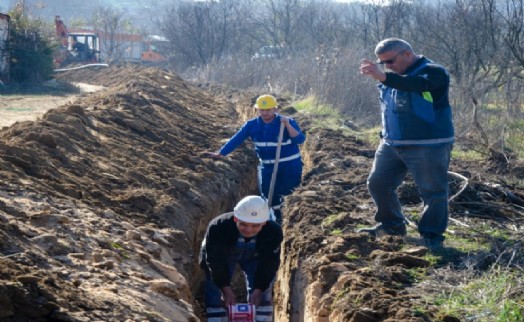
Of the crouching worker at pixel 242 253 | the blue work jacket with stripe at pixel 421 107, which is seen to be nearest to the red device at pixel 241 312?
the crouching worker at pixel 242 253

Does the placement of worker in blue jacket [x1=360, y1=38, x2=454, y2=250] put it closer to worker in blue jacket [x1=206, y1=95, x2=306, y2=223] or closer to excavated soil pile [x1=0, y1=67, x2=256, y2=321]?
excavated soil pile [x1=0, y1=67, x2=256, y2=321]

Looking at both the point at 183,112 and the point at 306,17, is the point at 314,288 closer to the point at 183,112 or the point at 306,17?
the point at 183,112

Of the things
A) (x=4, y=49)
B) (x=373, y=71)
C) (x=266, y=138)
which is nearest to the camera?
(x=373, y=71)

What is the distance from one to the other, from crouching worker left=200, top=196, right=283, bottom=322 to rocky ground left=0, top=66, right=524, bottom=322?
28 cm

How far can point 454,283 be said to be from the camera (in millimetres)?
5594

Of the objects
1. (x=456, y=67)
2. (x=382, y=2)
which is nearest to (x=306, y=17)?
(x=382, y=2)

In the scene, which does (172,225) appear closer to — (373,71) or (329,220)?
(329,220)

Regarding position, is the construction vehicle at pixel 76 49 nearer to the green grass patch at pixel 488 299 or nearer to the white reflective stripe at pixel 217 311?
the white reflective stripe at pixel 217 311

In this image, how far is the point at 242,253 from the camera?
6.98 metres

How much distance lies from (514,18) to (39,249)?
10.9 metres

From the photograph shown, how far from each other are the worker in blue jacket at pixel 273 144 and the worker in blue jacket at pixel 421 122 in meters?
2.62

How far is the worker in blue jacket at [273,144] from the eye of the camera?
366 inches

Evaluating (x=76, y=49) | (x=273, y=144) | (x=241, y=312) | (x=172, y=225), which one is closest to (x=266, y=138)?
(x=273, y=144)

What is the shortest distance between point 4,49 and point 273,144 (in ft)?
56.1
